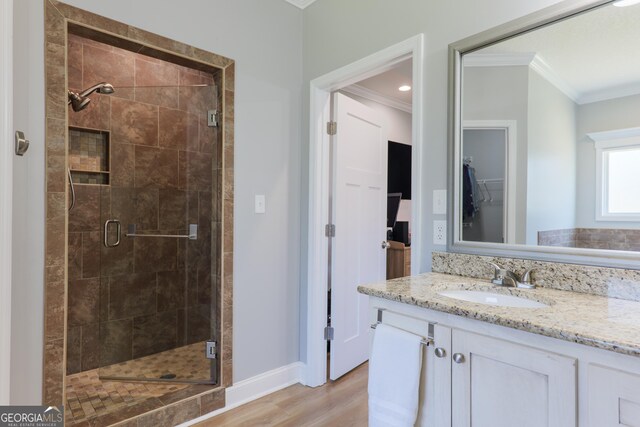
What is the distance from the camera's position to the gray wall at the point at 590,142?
1.26 m

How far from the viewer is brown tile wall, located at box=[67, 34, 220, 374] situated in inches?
95.9

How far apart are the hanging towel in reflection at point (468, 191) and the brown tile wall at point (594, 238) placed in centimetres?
30

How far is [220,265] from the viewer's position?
2.12 m

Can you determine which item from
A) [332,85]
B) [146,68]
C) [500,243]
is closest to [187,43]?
[332,85]

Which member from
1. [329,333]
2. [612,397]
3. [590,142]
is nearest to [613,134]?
[590,142]

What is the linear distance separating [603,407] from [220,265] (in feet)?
5.99

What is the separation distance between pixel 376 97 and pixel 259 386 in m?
2.91

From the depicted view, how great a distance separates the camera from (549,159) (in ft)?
4.71

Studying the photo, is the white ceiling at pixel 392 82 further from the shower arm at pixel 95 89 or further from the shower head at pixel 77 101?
the shower head at pixel 77 101

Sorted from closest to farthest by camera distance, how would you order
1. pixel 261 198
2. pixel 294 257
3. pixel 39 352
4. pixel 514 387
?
pixel 514 387 < pixel 39 352 < pixel 261 198 < pixel 294 257

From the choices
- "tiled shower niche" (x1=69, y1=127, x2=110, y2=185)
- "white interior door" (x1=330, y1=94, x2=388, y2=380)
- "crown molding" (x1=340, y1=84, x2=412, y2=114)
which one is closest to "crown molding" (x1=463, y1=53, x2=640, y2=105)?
"white interior door" (x1=330, y1=94, x2=388, y2=380)

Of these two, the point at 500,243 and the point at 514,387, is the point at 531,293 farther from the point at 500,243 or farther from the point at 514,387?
the point at 514,387

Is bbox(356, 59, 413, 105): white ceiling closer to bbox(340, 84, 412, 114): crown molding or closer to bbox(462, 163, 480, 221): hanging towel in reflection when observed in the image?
bbox(340, 84, 412, 114): crown molding

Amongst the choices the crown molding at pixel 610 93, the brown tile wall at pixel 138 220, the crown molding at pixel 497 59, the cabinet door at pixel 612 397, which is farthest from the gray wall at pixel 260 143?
the cabinet door at pixel 612 397
